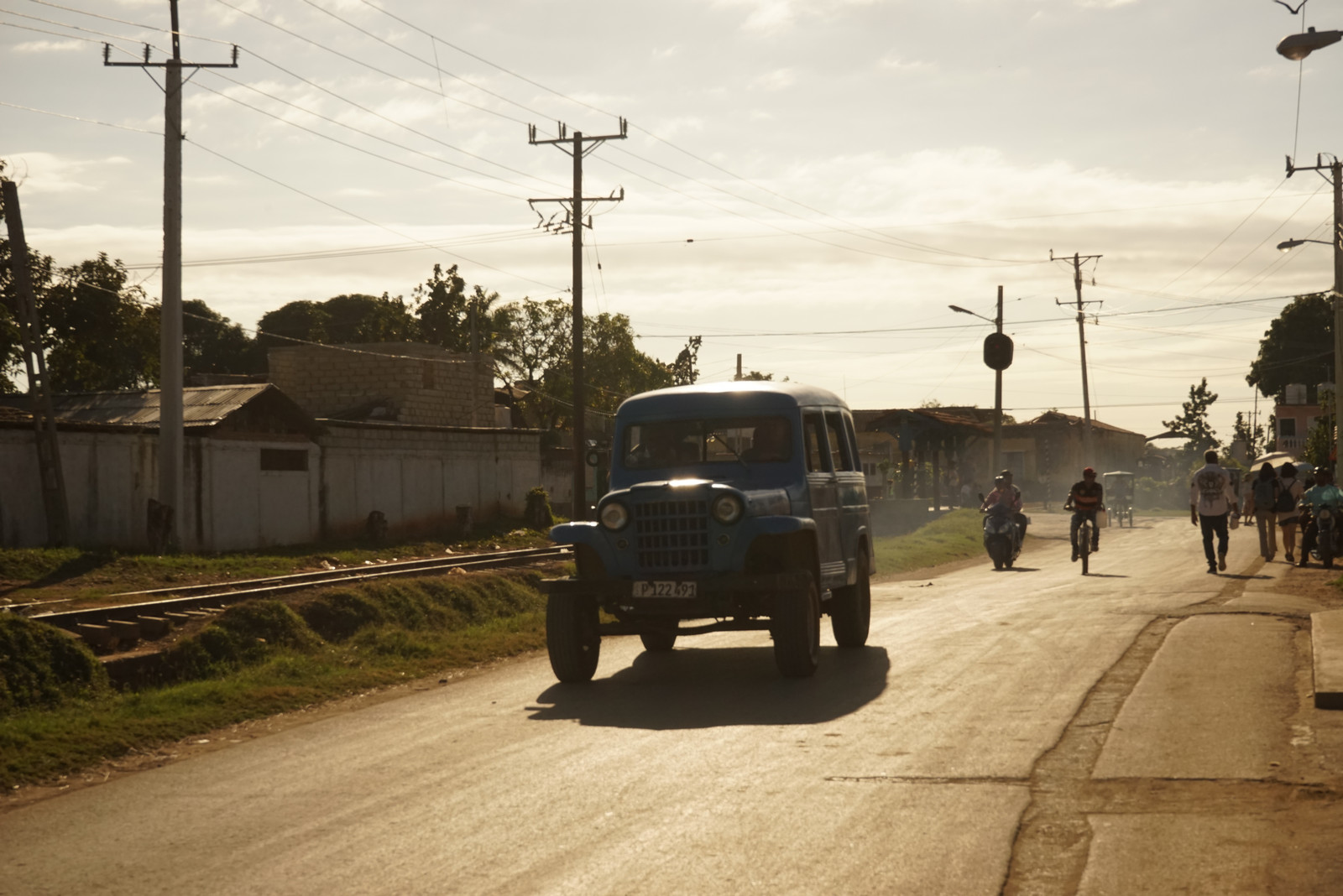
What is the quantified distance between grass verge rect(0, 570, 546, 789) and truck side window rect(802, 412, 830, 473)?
4.04m

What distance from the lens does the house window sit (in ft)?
106

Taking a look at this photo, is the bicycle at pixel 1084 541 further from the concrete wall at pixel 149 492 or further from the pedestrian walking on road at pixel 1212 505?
the concrete wall at pixel 149 492

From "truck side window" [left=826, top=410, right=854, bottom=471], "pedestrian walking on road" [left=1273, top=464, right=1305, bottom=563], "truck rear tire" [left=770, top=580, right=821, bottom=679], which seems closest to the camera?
"truck rear tire" [left=770, top=580, right=821, bottom=679]

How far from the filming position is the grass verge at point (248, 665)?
9031mm

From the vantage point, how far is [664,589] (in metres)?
10.4

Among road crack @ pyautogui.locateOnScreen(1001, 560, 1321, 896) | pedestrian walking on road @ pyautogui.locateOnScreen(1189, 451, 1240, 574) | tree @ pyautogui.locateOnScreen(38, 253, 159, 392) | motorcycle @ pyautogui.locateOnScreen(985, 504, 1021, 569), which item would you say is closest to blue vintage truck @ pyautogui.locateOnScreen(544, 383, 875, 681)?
road crack @ pyautogui.locateOnScreen(1001, 560, 1321, 896)

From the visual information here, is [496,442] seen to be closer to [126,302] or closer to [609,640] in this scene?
[126,302]

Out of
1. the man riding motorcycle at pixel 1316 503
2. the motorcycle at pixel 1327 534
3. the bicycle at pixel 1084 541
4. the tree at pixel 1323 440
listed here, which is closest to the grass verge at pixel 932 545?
the bicycle at pixel 1084 541

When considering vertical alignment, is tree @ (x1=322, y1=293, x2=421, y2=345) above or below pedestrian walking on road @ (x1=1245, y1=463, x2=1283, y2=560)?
above

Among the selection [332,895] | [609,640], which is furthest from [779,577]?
[332,895]

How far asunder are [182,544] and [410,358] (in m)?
20.3

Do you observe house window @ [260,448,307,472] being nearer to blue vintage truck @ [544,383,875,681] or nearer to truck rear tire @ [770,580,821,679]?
blue vintage truck @ [544,383,875,681]

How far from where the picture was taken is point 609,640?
1450 cm

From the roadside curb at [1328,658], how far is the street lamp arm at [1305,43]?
21.2 ft
